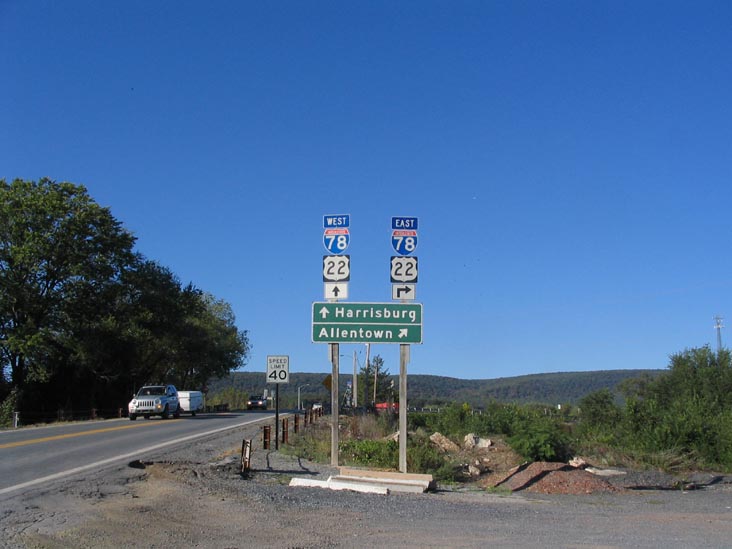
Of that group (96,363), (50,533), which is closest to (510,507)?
(50,533)

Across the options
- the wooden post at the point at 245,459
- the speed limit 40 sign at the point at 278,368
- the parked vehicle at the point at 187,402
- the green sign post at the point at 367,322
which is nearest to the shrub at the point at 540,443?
the green sign post at the point at 367,322

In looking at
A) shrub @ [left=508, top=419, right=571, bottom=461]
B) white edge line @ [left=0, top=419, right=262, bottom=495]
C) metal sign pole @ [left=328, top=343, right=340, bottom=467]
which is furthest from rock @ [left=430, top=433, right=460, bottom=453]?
white edge line @ [left=0, top=419, right=262, bottom=495]

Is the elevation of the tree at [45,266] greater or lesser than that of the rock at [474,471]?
greater

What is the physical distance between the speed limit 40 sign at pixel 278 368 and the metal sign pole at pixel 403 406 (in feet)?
26.1

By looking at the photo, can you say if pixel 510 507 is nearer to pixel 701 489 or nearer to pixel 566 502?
pixel 566 502

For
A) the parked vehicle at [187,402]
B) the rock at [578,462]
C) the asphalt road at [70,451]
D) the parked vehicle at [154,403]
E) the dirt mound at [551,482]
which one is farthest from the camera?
the parked vehicle at [187,402]

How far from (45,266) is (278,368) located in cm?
3252

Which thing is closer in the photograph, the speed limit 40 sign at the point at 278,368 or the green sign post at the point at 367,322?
the green sign post at the point at 367,322

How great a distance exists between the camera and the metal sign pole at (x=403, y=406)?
15273 mm

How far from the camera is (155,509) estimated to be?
413 inches

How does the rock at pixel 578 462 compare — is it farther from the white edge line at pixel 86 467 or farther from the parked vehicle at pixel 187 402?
the parked vehicle at pixel 187 402

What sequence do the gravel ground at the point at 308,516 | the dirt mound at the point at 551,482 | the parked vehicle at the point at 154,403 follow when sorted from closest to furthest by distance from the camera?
1. the gravel ground at the point at 308,516
2. the dirt mound at the point at 551,482
3. the parked vehicle at the point at 154,403

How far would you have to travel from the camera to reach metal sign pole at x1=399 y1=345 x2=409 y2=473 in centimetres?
1527

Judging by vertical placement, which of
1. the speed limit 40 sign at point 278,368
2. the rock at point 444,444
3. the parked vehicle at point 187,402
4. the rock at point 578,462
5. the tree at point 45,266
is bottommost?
the rock at point 578,462
